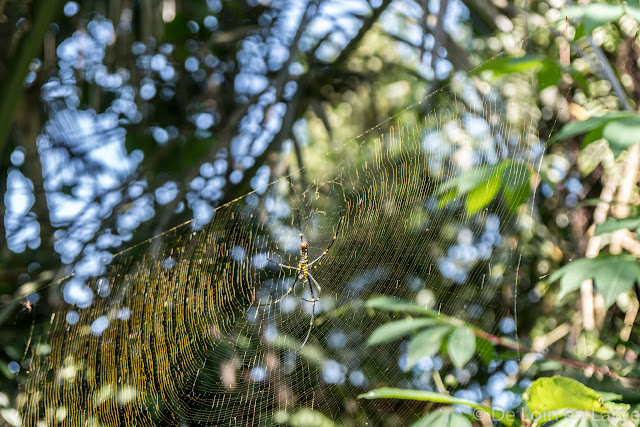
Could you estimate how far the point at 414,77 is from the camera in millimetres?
2170

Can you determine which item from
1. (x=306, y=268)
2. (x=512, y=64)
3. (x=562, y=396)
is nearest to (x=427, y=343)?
(x=562, y=396)

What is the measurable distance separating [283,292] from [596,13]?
1106 millimetres

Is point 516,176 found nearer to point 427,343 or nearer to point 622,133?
point 622,133

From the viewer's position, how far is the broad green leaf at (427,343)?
887mm

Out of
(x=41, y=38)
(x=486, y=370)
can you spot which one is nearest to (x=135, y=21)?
(x=41, y=38)

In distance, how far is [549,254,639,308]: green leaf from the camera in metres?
0.80

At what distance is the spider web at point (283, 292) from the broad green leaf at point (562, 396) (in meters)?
0.64

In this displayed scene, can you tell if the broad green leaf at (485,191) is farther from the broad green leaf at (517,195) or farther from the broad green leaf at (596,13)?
the broad green leaf at (596,13)

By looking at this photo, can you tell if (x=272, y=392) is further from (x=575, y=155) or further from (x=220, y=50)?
(x=220, y=50)

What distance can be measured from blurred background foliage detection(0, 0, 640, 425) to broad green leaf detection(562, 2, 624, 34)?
15.6 inches

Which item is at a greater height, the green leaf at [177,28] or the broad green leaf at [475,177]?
the broad green leaf at [475,177]

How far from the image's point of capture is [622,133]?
754 mm

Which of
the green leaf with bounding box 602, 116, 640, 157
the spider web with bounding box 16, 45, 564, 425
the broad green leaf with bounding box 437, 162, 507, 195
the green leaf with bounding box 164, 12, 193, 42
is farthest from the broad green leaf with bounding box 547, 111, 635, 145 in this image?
the green leaf with bounding box 164, 12, 193, 42

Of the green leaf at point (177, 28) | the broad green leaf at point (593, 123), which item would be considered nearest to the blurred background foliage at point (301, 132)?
the green leaf at point (177, 28)
